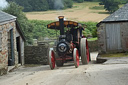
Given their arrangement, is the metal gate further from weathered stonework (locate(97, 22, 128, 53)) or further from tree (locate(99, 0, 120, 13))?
tree (locate(99, 0, 120, 13))

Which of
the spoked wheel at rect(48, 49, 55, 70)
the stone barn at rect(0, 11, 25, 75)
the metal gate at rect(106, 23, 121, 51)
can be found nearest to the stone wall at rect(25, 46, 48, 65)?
the stone barn at rect(0, 11, 25, 75)

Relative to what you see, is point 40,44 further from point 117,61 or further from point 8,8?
point 8,8

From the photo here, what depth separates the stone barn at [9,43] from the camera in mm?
15797

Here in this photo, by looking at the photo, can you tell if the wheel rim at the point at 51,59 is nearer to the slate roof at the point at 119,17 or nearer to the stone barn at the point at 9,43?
the stone barn at the point at 9,43

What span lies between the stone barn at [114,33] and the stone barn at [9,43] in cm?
515

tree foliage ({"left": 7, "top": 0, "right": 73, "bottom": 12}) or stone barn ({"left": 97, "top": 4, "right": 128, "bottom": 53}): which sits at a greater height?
tree foliage ({"left": 7, "top": 0, "right": 73, "bottom": 12})

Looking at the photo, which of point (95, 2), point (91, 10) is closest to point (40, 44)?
point (91, 10)

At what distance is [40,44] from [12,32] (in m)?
4.48

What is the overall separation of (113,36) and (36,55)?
583 cm

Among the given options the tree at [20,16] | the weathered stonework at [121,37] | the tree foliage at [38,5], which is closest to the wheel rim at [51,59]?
the weathered stonework at [121,37]

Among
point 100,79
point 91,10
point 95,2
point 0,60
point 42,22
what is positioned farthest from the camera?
point 95,2

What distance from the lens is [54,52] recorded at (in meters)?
16.3

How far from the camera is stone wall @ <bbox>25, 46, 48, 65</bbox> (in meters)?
22.7

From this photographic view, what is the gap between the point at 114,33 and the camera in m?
20.0
